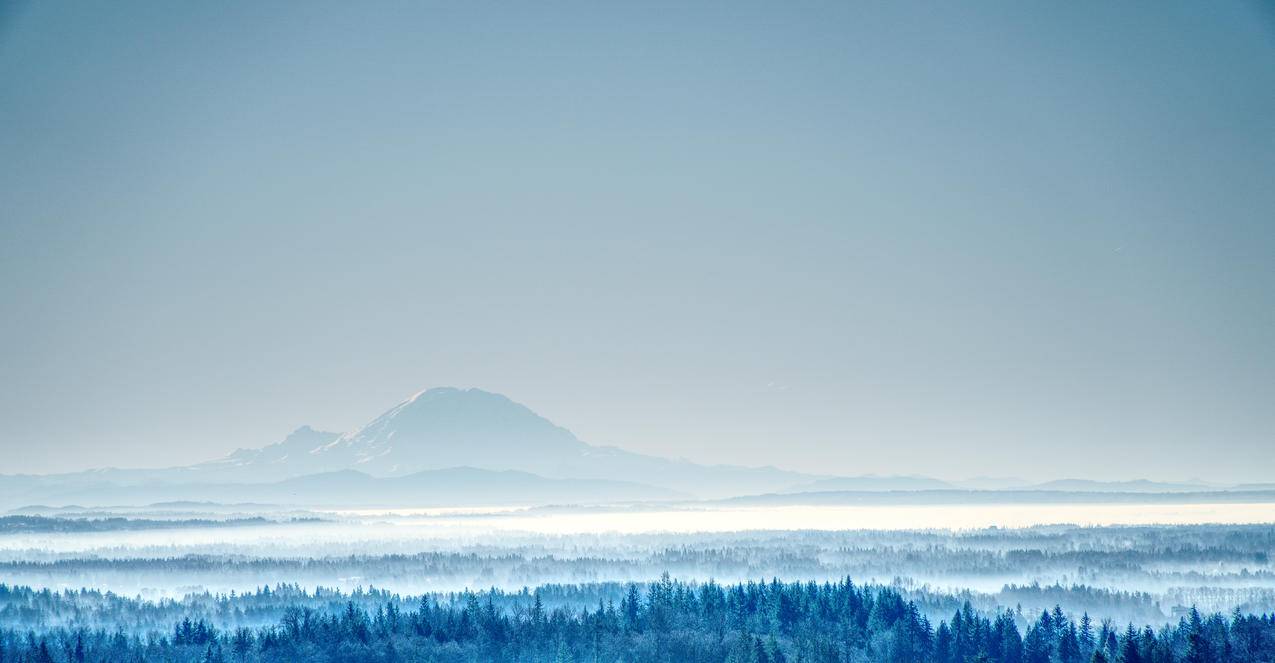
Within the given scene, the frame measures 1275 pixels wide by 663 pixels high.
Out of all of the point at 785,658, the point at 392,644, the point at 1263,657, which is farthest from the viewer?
the point at 392,644

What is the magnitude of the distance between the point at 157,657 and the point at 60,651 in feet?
67.9

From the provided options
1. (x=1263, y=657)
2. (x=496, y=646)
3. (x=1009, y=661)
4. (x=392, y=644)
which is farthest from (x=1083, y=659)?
(x=392, y=644)

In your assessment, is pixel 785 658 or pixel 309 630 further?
pixel 309 630

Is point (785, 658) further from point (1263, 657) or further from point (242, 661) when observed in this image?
point (242, 661)

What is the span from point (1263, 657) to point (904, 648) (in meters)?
52.7

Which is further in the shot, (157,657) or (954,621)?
(954,621)

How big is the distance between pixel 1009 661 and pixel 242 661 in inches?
4567

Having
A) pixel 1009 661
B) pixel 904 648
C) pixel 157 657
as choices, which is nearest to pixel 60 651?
pixel 157 657

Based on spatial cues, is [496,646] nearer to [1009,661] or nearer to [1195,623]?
[1009,661]

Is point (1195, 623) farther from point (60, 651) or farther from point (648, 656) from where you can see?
point (60, 651)

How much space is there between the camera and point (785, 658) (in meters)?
175

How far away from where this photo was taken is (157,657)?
593ft

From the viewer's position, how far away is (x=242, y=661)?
178 meters

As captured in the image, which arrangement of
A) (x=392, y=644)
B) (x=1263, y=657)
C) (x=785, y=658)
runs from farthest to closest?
(x=392, y=644), (x=785, y=658), (x=1263, y=657)
